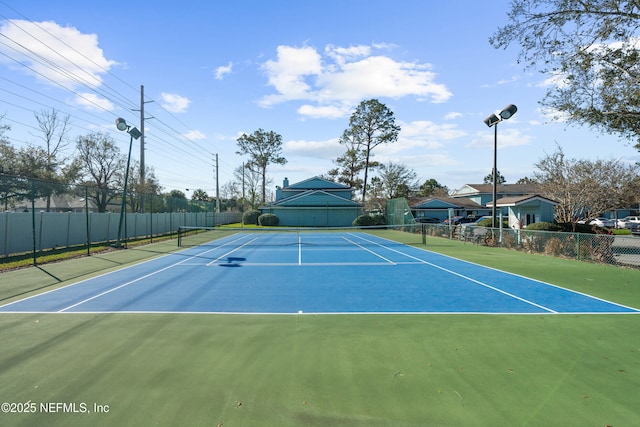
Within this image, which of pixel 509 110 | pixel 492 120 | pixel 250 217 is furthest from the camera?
pixel 250 217

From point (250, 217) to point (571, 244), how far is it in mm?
39470

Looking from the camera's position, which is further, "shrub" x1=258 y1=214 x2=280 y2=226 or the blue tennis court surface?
"shrub" x1=258 y1=214 x2=280 y2=226

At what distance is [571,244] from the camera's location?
50.2 feet

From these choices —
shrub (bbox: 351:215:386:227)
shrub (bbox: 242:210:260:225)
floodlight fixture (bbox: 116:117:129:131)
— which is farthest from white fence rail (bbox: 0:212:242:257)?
shrub (bbox: 351:215:386:227)

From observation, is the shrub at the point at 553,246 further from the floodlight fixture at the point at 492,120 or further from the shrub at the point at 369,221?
the shrub at the point at 369,221

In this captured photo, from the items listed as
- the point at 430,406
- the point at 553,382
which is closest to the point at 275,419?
the point at 430,406

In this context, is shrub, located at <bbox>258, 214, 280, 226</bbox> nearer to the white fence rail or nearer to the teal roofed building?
the teal roofed building

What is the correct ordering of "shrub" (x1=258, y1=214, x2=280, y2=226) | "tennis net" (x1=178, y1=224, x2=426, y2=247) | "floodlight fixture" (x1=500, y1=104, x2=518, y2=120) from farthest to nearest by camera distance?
"shrub" (x1=258, y1=214, x2=280, y2=226) → "tennis net" (x1=178, y1=224, x2=426, y2=247) → "floodlight fixture" (x1=500, y1=104, x2=518, y2=120)

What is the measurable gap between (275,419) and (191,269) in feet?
33.8

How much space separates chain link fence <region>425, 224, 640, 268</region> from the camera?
1351cm

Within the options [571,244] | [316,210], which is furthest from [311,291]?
[316,210]

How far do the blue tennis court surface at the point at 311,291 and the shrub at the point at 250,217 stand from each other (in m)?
34.8

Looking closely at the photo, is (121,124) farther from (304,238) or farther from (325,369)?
(325,369)

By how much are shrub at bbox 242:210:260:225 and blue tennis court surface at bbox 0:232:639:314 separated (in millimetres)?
34778
